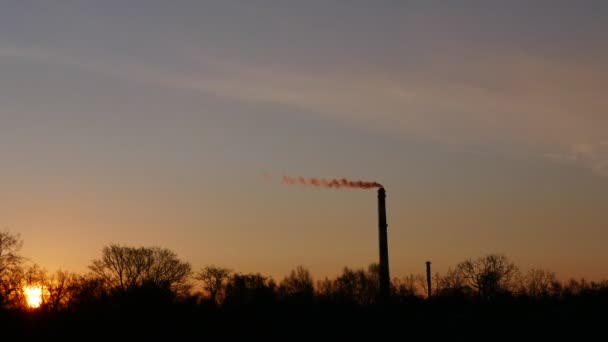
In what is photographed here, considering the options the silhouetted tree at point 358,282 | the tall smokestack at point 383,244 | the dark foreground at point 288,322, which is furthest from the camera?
the silhouetted tree at point 358,282

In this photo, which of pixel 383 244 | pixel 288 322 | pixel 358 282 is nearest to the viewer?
pixel 288 322

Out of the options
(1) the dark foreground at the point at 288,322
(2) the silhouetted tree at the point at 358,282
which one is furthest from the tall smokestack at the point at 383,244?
(2) the silhouetted tree at the point at 358,282

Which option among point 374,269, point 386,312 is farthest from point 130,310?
point 374,269

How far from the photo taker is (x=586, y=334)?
128ft

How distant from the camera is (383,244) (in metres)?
59.4

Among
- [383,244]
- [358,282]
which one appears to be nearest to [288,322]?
[383,244]

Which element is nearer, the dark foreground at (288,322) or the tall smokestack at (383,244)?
the dark foreground at (288,322)

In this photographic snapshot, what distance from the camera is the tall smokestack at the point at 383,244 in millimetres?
57188

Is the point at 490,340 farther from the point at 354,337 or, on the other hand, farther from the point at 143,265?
the point at 143,265

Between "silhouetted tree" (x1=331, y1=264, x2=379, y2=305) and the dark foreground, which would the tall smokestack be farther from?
"silhouetted tree" (x1=331, y1=264, x2=379, y2=305)

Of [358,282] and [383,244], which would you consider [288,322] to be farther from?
[358,282]

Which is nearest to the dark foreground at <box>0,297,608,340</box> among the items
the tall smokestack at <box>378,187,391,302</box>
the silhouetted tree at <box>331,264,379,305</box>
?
the tall smokestack at <box>378,187,391,302</box>

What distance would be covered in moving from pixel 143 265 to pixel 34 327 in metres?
62.1

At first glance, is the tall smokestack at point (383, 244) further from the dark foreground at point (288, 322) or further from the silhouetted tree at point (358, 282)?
the silhouetted tree at point (358, 282)
